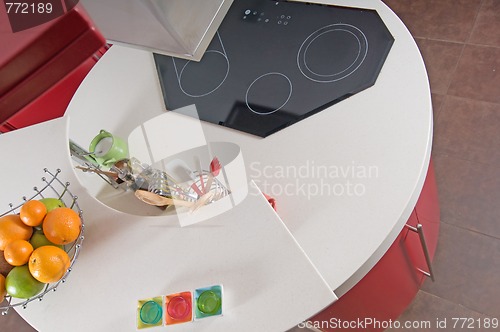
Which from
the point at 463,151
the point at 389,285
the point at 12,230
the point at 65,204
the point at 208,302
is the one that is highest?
the point at 12,230

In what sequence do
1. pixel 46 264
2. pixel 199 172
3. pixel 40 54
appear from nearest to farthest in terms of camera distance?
1. pixel 40 54
2. pixel 46 264
3. pixel 199 172

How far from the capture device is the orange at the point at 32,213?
3.60 ft

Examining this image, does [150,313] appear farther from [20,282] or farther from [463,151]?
[463,151]

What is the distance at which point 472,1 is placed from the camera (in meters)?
2.28

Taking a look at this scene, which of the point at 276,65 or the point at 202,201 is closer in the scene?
the point at 202,201

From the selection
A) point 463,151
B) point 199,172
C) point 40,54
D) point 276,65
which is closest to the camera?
point 40,54

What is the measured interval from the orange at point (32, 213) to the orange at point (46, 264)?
0.07 metres

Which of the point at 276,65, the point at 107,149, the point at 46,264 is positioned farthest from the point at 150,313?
the point at 276,65

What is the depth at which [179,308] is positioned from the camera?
1065 millimetres

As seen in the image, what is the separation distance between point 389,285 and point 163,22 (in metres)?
0.85

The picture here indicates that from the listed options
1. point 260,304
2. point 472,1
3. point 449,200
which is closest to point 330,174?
point 260,304

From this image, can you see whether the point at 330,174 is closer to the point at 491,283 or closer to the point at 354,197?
the point at 354,197

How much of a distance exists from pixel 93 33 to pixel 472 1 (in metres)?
2.29

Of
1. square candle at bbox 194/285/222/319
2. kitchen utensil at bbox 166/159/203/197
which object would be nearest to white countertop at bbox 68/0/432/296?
kitchen utensil at bbox 166/159/203/197
